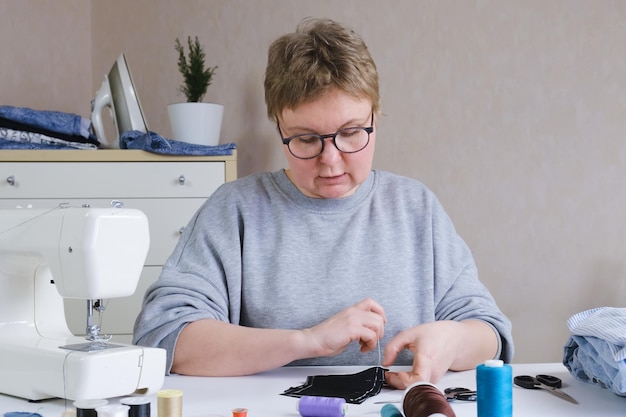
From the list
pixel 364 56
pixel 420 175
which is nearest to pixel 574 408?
pixel 364 56

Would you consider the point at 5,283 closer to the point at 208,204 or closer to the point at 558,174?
the point at 208,204

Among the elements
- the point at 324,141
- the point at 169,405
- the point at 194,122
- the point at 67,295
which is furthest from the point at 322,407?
the point at 194,122

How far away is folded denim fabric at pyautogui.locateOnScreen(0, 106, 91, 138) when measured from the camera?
8.14 feet

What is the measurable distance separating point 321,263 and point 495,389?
644 millimetres

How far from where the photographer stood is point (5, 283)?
1205 mm

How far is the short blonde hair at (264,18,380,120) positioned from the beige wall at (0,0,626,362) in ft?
4.96

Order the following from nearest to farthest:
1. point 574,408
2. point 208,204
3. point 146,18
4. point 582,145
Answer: point 574,408, point 208,204, point 582,145, point 146,18

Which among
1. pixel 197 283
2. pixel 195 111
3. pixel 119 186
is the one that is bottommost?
pixel 197 283

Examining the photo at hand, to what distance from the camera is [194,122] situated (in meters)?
2.70

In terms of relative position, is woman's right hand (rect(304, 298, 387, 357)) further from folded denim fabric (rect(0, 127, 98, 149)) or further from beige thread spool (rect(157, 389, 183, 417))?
folded denim fabric (rect(0, 127, 98, 149))

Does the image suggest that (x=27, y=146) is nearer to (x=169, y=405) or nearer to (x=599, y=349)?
(x=169, y=405)

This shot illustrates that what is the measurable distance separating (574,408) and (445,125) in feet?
6.56

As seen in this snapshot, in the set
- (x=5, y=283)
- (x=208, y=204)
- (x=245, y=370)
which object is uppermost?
(x=208, y=204)

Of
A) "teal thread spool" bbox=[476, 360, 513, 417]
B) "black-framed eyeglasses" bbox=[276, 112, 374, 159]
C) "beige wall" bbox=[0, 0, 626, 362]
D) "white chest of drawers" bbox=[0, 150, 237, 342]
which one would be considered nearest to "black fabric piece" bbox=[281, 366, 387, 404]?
"teal thread spool" bbox=[476, 360, 513, 417]
